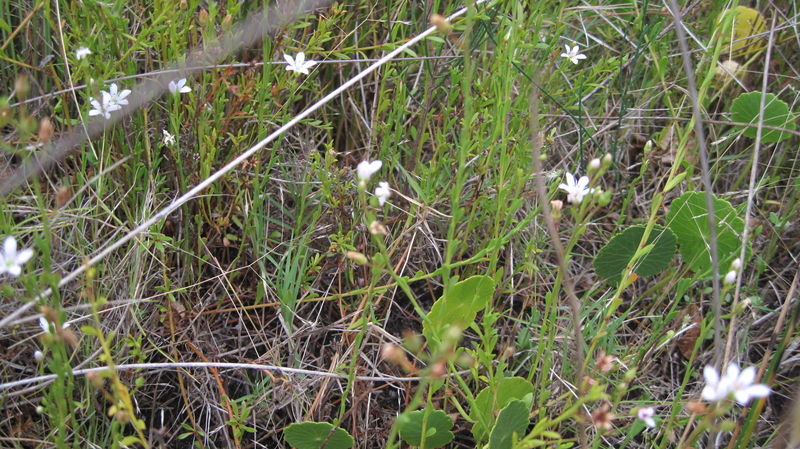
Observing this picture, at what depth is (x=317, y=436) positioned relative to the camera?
1.55 metres

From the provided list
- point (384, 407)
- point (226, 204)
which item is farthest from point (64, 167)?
point (384, 407)

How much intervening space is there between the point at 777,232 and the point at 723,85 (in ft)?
2.26

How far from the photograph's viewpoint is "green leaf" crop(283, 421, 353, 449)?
1.52m

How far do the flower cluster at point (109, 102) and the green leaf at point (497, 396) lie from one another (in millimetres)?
1235

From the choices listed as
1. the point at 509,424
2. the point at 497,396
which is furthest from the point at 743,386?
the point at 497,396

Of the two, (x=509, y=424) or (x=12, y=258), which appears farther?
(x=509, y=424)

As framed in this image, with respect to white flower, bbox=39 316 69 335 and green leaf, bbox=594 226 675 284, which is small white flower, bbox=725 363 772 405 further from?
white flower, bbox=39 316 69 335

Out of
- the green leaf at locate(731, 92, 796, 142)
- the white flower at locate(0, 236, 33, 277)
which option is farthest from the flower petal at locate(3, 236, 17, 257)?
the green leaf at locate(731, 92, 796, 142)

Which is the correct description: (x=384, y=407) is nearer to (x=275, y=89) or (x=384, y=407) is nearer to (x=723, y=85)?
(x=275, y=89)

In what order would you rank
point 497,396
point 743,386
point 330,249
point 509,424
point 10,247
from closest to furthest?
point 743,386
point 10,247
point 509,424
point 497,396
point 330,249

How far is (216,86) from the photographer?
1.90m

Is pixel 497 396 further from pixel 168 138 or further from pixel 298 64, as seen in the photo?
pixel 168 138

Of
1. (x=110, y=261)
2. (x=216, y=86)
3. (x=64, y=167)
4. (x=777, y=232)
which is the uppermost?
(x=216, y=86)

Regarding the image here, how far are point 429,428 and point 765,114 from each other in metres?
1.67
